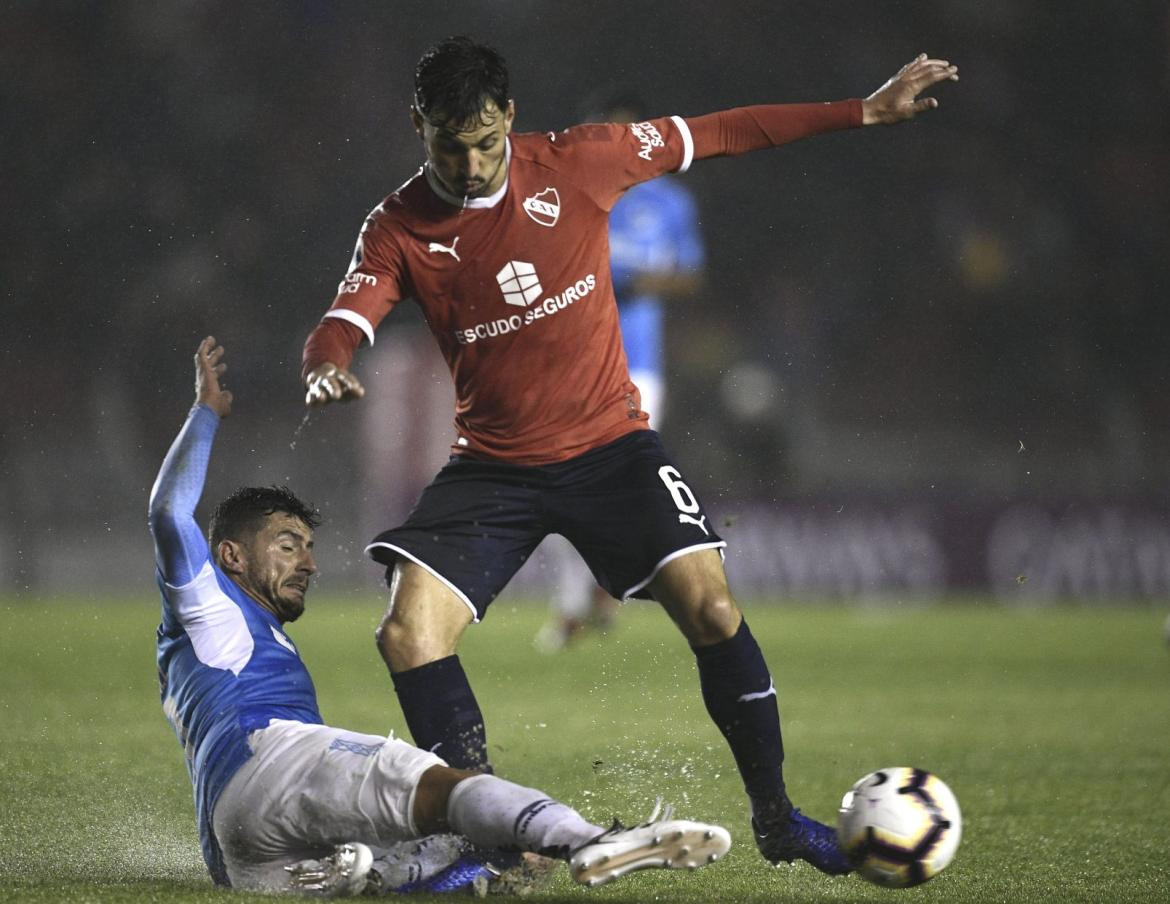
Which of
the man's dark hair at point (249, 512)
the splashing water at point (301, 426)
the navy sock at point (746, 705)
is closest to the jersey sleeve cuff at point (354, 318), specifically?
the splashing water at point (301, 426)

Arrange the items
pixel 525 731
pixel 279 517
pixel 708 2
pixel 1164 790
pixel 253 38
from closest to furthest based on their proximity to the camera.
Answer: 1. pixel 279 517
2. pixel 1164 790
3. pixel 525 731
4. pixel 253 38
5. pixel 708 2

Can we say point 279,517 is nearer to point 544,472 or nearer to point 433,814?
point 544,472

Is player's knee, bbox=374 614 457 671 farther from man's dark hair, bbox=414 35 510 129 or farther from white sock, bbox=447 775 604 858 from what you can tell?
man's dark hair, bbox=414 35 510 129

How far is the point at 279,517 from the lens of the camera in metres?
4.27

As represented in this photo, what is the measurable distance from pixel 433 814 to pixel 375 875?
0.34m

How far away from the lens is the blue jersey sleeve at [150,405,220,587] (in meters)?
3.89

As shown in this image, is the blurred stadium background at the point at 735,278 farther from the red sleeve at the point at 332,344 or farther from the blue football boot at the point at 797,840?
the red sleeve at the point at 332,344

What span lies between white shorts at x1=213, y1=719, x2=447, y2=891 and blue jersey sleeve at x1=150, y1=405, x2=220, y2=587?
1.47 ft

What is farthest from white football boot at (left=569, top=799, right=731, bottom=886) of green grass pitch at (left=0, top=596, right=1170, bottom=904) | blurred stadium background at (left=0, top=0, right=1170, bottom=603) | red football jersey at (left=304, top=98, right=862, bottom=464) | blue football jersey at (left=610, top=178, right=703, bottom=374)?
blurred stadium background at (left=0, top=0, right=1170, bottom=603)

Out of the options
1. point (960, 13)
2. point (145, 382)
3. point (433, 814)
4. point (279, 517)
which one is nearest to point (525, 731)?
point (279, 517)

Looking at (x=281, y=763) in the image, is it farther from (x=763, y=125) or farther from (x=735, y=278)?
(x=735, y=278)

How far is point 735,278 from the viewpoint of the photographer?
1803 centimetres

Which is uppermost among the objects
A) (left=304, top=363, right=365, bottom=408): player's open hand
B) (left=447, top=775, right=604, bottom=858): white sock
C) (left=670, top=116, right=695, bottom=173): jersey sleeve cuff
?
(left=670, top=116, right=695, bottom=173): jersey sleeve cuff

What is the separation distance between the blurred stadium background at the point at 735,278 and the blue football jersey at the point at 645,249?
21.5 ft
